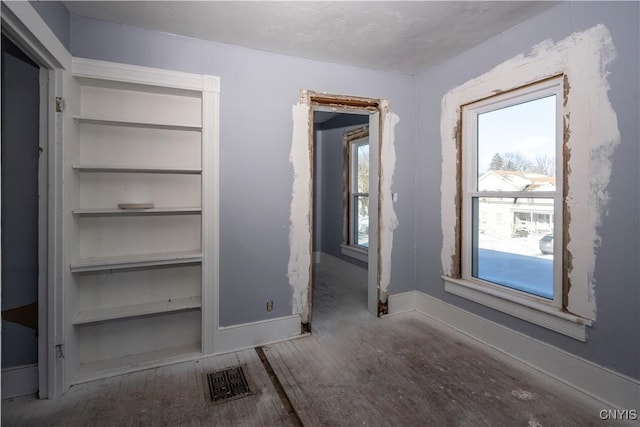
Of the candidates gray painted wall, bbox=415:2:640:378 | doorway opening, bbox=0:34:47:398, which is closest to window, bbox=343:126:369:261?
gray painted wall, bbox=415:2:640:378

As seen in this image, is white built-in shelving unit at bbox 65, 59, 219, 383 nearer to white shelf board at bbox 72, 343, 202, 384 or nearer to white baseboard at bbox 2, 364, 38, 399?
white shelf board at bbox 72, 343, 202, 384

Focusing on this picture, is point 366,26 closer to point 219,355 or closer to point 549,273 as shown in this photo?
point 549,273

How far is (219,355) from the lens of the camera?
2477mm

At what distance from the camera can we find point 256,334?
262cm

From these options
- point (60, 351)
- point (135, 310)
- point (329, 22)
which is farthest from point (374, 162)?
point (60, 351)

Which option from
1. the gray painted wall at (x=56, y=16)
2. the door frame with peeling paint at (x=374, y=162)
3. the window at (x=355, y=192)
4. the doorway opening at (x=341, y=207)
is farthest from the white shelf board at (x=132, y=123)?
the window at (x=355, y=192)

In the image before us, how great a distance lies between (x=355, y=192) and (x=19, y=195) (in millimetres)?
3829

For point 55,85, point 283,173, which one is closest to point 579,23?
point 283,173

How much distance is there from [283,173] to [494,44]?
1972 millimetres

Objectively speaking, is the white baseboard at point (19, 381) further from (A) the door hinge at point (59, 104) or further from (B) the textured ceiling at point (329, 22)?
(B) the textured ceiling at point (329, 22)

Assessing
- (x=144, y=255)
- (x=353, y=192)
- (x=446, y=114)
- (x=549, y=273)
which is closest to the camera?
(x=549, y=273)

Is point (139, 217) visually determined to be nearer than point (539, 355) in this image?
No

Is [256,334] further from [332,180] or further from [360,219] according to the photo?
[332,180]

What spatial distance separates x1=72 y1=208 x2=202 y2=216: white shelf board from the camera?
6.95 feet
